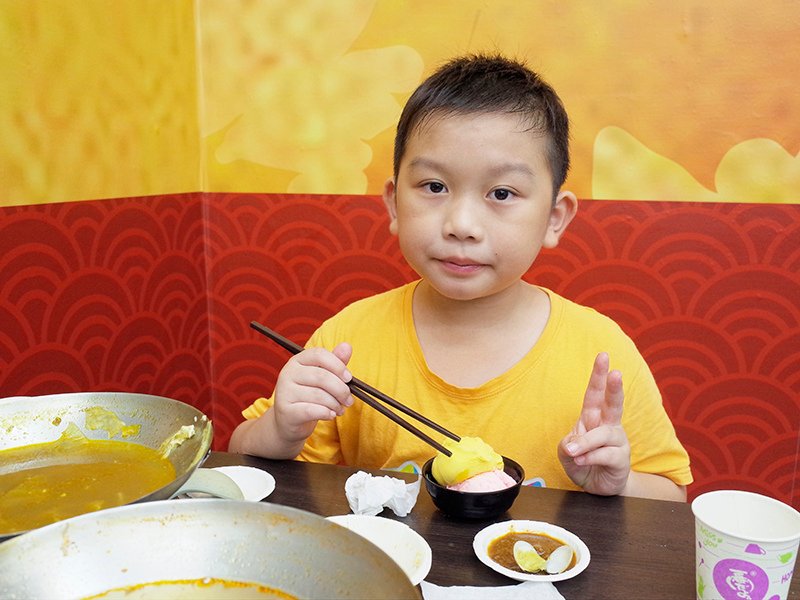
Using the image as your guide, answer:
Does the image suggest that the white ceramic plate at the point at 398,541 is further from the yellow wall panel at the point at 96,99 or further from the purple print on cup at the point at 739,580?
the yellow wall panel at the point at 96,99

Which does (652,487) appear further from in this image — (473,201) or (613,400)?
(473,201)

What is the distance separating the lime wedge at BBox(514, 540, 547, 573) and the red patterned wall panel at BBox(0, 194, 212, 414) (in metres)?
1.44

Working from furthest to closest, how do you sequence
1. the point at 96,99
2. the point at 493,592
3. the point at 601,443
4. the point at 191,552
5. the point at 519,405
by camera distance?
the point at 96,99
the point at 519,405
the point at 601,443
the point at 493,592
the point at 191,552

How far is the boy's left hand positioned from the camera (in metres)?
1.12

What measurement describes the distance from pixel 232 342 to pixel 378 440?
1.29m

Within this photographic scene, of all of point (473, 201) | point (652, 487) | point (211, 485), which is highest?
point (473, 201)

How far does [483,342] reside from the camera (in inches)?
61.0

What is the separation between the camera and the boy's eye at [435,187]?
137 centimetres

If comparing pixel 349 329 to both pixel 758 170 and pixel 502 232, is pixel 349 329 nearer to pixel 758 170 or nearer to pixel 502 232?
pixel 502 232

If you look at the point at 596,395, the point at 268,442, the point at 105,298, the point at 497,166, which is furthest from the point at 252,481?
the point at 105,298

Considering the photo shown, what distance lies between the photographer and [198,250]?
2586 millimetres

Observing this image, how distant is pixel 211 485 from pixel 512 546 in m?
0.41

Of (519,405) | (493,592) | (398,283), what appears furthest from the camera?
(398,283)

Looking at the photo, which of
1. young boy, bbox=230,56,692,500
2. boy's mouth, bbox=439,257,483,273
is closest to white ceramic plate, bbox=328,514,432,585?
young boy, bbox=230,56,692,500
